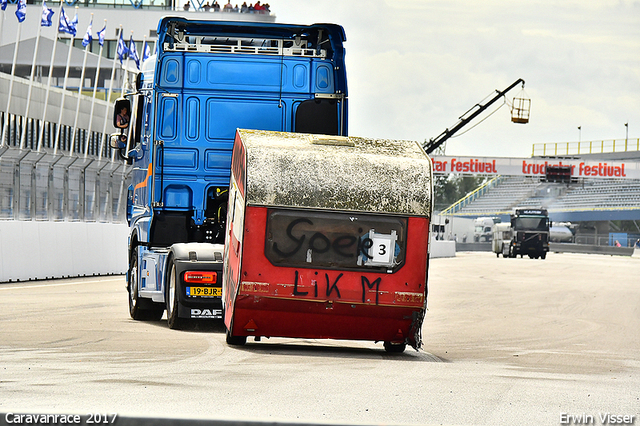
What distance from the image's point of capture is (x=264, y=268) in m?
10.5

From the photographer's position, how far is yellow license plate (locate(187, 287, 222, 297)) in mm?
12180

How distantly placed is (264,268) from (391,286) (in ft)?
4.33

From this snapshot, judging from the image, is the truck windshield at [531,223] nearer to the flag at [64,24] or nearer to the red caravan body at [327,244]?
the flag at [64,24]

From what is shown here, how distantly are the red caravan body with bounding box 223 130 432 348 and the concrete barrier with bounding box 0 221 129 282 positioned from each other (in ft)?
42.2

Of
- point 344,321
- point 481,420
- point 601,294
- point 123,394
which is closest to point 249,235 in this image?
point 344,321

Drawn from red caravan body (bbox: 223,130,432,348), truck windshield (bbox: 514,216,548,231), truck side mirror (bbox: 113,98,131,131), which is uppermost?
truck side mirror (bbox: 113,98,131,131)

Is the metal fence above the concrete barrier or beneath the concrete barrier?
above

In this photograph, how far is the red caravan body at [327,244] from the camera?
1051cm

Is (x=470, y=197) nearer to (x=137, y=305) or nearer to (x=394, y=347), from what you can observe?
(x=137, y=305)

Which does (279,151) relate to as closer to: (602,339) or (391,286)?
(391,286)

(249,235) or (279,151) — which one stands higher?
(279,151)

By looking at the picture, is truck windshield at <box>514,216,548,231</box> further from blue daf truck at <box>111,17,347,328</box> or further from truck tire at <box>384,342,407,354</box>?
truck tire at <box>384,342,407,354</box>

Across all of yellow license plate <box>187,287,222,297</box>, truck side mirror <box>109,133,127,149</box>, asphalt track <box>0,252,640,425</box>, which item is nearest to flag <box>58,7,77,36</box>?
asphalt track <box>0,252,640,425</box>

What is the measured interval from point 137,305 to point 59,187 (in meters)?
12.0
